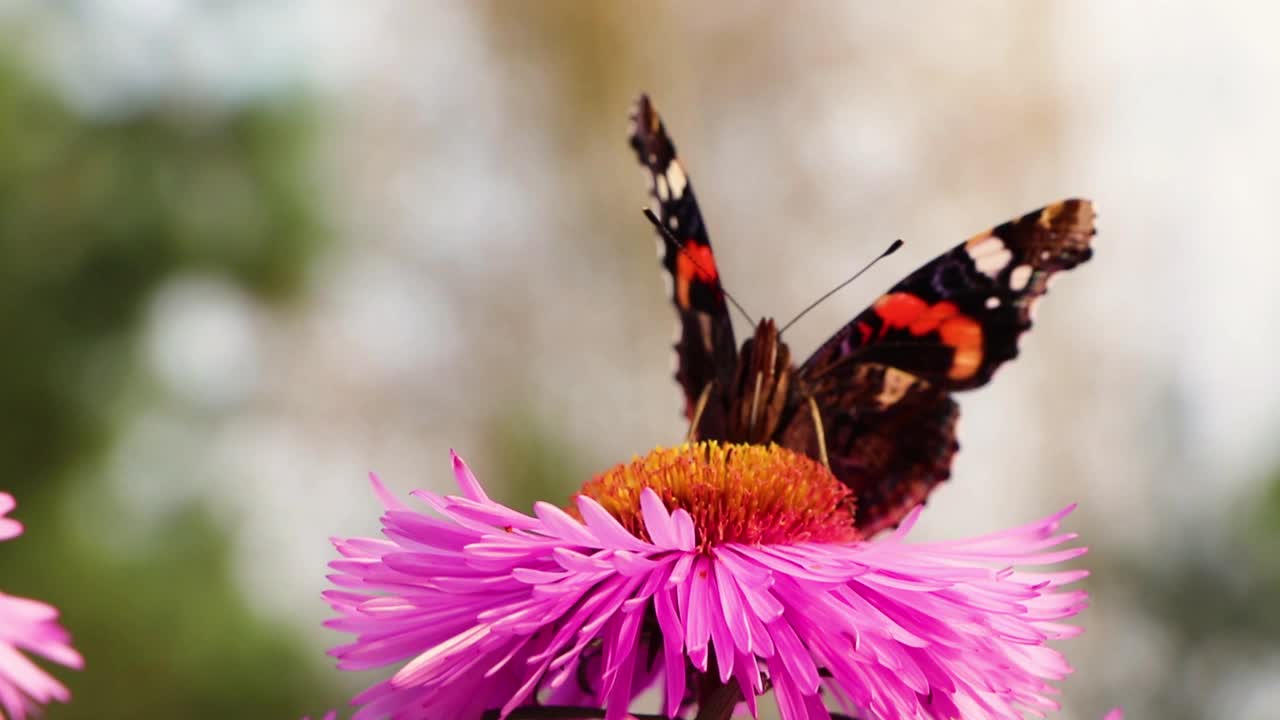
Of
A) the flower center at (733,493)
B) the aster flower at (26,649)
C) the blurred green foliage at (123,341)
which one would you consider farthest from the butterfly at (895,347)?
the blurred green foliage at (123,341)

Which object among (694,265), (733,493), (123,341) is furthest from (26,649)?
(123,341)

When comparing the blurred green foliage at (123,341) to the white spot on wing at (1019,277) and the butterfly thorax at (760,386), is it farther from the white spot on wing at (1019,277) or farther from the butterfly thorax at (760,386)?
the white spot on wing at (1019,277)

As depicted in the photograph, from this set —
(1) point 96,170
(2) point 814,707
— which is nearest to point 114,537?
(1) point 96,170

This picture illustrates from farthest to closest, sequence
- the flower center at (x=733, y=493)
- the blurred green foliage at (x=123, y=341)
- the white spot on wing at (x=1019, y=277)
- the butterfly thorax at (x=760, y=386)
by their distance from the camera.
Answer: the blurred green foliage at (x=123, y=341) < the white spot on wing at (x=1019, y=277) < the butterfly thorax at (x=760, y=386) < the flower center at (x=733, y=493)

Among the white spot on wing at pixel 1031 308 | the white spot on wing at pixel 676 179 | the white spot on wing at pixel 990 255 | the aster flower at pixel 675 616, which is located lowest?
the aster flower at pixel 675 616

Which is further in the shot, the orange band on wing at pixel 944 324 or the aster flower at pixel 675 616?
the orange band on wing at pixel 944 324

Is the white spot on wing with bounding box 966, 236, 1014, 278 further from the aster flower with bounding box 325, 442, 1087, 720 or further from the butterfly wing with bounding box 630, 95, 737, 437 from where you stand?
the aster flower with bounding box 325, 442, 1087, 720

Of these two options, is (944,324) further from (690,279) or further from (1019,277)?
(690,279)

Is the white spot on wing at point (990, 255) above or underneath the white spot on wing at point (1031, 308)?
above

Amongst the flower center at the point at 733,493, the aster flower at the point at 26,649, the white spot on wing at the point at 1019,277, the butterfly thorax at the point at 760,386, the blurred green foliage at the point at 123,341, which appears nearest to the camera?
the aster flower at the point at 26,649
